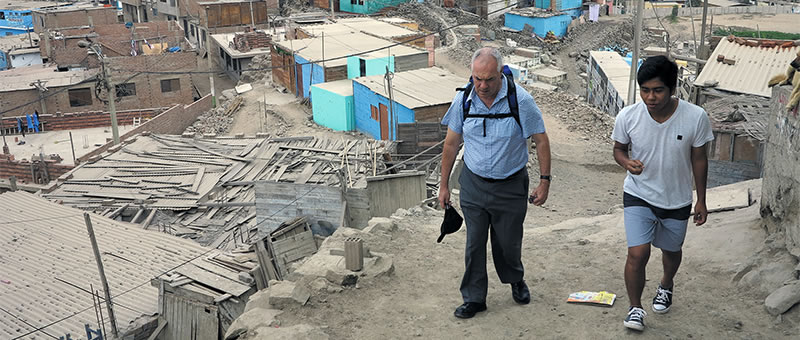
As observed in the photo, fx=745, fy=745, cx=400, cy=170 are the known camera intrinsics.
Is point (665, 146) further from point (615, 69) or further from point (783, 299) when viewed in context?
point (615, 69)

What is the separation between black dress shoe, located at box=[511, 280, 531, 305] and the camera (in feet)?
17.6

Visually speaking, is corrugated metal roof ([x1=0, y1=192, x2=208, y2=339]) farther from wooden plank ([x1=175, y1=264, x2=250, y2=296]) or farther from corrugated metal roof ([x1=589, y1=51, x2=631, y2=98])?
corrugated metal roof ([x1=589, y1=51, x2=631, y2=98])

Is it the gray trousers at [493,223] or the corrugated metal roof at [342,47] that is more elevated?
the gray trousers at [493,223]

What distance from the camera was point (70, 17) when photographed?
46.2m

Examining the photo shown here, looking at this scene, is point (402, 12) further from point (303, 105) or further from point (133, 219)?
point (133, 219)

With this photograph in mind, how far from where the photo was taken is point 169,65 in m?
33.8

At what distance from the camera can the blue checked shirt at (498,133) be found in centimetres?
477

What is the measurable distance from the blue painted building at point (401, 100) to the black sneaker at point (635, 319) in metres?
14.7

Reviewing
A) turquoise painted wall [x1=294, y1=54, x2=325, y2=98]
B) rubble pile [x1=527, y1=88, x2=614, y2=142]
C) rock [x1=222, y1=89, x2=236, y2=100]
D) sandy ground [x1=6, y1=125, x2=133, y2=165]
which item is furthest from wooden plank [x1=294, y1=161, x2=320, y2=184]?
rock [x1=222, y1=89, x2=236, y2=100]

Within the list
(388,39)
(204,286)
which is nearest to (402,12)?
(388,39)

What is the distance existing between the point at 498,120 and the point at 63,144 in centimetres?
2513

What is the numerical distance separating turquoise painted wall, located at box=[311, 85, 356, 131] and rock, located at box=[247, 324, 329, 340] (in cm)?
1929

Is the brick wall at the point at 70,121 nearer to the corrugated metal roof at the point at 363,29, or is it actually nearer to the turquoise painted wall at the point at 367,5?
the corrugated metal roof at the point at 363,29

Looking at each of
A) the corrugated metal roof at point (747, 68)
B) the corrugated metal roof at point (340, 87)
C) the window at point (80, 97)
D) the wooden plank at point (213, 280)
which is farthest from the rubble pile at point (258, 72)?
the corrugated metal roof at point (747, 68)
